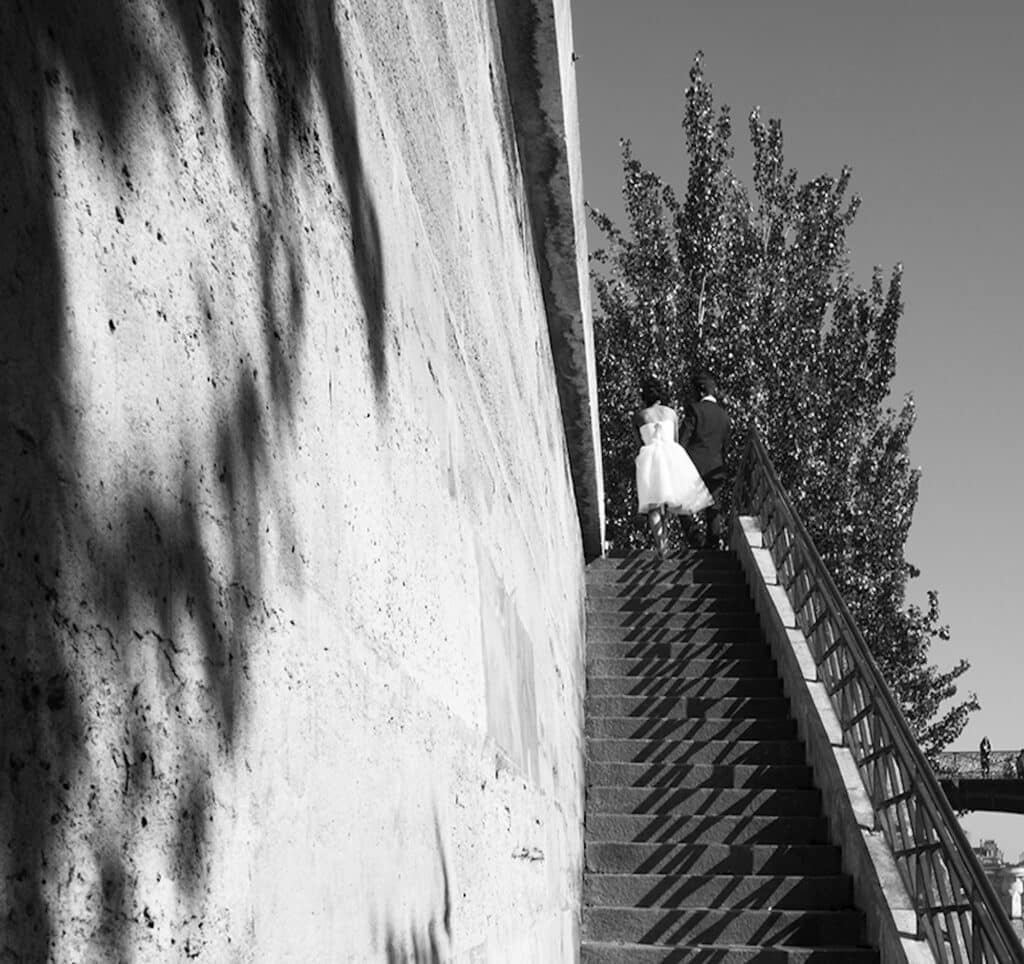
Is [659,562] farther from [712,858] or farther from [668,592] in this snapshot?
[712,858]

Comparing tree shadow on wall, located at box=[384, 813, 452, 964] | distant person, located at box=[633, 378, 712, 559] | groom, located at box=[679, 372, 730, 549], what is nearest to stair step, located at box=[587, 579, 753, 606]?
distant person, located at box=[633, 378, 712, 559]

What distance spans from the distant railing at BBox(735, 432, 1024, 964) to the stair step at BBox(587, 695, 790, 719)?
20.9 inches

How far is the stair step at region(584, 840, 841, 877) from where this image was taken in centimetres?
777

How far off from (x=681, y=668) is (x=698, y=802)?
1831 millimetres

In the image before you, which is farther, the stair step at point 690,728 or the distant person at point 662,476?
the distant person at point 662,476

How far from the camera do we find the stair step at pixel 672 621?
11.0 m

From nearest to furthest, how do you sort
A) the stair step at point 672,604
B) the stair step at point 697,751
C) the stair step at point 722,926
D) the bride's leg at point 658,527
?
the stair step at point 722,926 → the stair step at point 697,751 → the stair step at point 672,604 → the bride's leg at point 658,527

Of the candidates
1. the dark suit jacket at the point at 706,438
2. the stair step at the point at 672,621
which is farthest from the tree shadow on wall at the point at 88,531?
the dark suit jacket at the point at 706,438

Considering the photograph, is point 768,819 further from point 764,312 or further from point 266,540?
point 764,312

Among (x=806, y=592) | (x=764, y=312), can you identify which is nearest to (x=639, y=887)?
(x=806, y=592)

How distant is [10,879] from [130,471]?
0.31m

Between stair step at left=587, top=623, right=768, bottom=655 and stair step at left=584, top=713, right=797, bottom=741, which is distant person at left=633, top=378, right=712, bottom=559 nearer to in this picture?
stair step at left=587, top=623, right=768, bottom=655

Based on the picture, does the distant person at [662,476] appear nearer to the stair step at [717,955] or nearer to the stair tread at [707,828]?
the stair tread at [707,828]

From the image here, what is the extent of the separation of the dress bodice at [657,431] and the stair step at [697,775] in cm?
440
